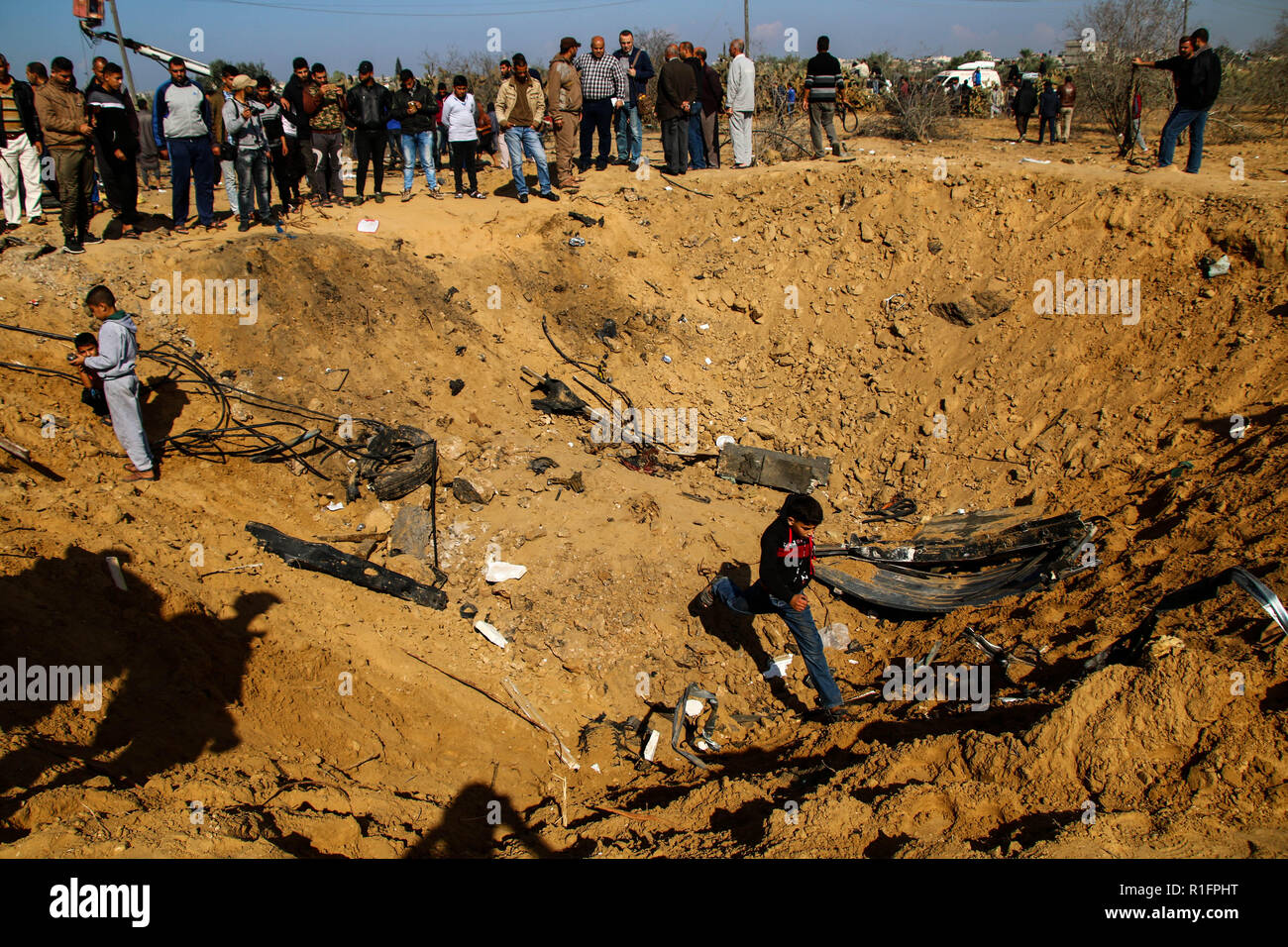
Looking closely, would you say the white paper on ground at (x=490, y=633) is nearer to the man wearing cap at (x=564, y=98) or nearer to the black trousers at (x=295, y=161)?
the black trousers at (x=295, y=161)

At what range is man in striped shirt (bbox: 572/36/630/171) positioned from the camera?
34.4 feet

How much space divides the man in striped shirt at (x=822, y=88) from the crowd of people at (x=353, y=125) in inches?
0.8

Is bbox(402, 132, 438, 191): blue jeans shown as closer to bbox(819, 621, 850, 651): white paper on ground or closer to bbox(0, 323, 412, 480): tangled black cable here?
bbox(0, 323, 412, 480): tangled black cable

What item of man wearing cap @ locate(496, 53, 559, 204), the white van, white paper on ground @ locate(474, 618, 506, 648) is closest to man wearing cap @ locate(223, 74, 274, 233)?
man wearing cap @ locate(496, 53, 559, 204)

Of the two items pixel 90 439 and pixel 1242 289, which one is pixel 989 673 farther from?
pixel 90 439

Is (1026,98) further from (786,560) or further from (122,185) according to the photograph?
(122,185)

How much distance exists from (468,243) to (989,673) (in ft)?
25.6

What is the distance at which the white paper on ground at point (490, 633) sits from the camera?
5386mm

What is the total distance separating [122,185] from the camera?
25.4 feet

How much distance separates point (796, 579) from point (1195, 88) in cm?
855

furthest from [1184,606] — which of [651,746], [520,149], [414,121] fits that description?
[414,121]

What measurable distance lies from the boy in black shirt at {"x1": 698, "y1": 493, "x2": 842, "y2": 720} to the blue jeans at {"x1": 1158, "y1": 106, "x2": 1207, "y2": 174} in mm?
8119

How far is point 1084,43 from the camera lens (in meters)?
13.6
